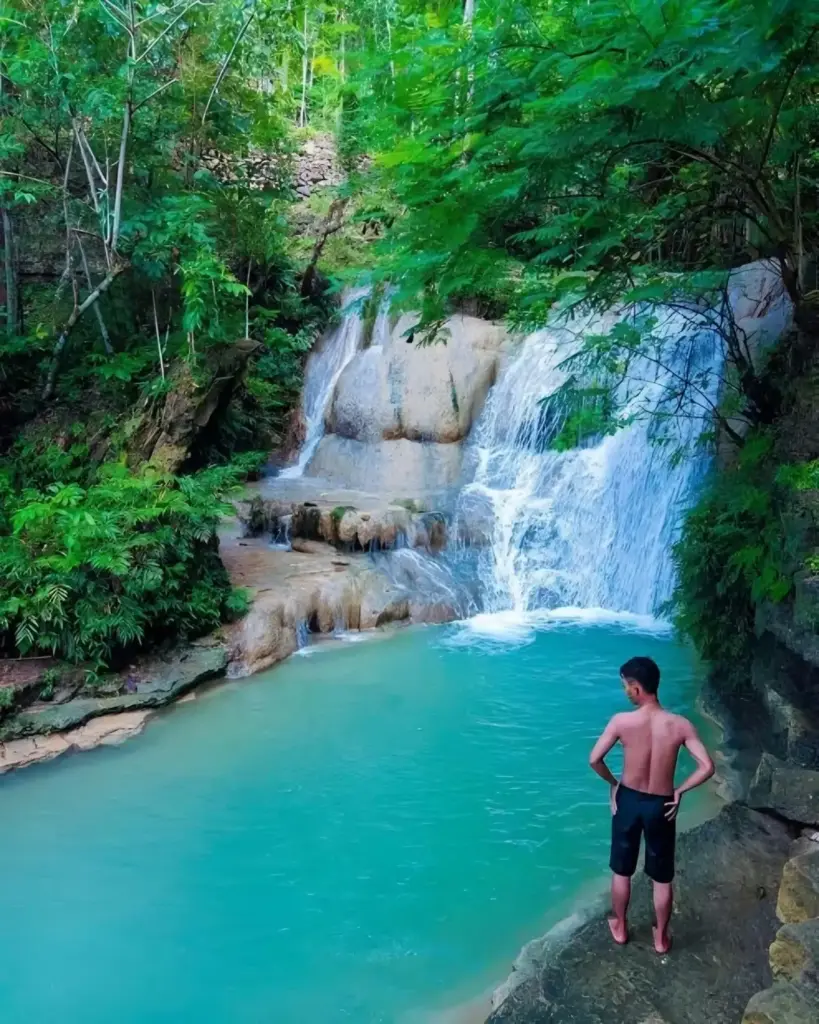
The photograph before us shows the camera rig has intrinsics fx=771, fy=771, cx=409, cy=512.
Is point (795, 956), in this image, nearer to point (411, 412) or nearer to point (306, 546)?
point (306, 546)

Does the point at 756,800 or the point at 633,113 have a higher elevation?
A: the point at 633,113

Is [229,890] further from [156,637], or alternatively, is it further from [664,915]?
[156,637]

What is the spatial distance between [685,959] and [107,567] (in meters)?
5.63

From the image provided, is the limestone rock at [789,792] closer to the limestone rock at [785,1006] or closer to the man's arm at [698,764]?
the man's arm at [698,764]

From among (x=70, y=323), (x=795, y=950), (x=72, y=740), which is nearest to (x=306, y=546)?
(x=70, y=323)

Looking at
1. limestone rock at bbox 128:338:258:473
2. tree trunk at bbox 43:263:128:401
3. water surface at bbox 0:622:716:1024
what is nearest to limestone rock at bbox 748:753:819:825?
water surface at bbox 0:622:716:1024

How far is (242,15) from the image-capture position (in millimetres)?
10031

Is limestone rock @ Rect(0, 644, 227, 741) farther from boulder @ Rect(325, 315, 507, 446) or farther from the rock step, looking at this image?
boulder @ Rect(325, 315, 507, 446)

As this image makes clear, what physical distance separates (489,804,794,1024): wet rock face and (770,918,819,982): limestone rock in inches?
15.9

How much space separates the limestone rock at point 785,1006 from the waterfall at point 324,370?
42.0ft

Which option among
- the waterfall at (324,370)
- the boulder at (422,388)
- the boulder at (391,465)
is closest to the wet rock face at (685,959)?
the boulder at (391,465)

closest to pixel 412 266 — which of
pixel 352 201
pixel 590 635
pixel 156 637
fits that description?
pixel 156 637

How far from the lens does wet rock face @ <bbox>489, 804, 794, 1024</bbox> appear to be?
123 inches

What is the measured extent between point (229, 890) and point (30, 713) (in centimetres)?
297
